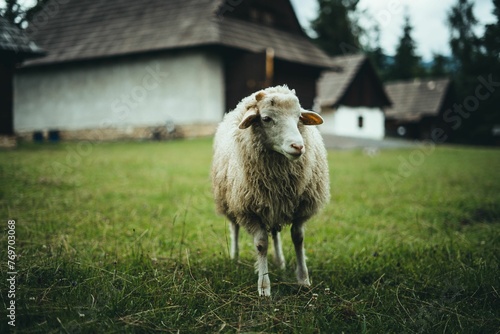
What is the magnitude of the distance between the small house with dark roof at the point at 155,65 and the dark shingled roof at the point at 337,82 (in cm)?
373

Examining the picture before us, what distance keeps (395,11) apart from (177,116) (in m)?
14.0

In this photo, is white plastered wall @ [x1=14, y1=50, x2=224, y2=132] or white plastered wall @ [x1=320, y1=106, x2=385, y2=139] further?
white plastered wall @ [x1=320, y1=106, x2=385, y2=139]

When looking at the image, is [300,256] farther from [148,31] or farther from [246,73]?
[148,31]

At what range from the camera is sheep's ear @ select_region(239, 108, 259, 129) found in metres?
2.62

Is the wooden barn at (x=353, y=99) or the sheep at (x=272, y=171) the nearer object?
the sheep at (x=272, y=171)

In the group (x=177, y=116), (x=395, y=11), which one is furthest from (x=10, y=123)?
(x=395, y=11)

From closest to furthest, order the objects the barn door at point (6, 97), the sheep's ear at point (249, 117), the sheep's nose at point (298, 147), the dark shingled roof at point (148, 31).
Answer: the sheep's nose at point (298, 147), the sheep's ear at point (249, 117), the barn door at point (6, 97), the dark shingled roof at point (148, 31)

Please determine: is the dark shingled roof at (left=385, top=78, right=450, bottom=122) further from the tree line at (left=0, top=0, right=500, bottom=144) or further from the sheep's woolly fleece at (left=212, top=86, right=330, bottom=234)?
the sheep's woolly fleece at (left=212, top=86, right=330, bottom=234)

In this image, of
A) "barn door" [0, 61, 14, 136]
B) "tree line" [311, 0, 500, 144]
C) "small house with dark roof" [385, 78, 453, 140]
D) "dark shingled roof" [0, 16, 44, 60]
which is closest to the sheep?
"dark shingled roof" [0, 16, 44, 60]

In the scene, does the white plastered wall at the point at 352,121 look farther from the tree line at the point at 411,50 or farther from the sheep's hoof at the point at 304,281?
the sheep's hoof at the point at 304,281

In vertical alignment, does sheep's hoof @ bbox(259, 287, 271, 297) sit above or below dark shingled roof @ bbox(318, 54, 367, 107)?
below

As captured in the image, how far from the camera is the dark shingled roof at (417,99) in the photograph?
114 ft

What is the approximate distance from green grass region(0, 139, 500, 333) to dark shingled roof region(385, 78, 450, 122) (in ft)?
102

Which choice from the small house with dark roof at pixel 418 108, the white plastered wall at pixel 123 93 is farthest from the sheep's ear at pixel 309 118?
the small house with dark roof at pixel 418 108
